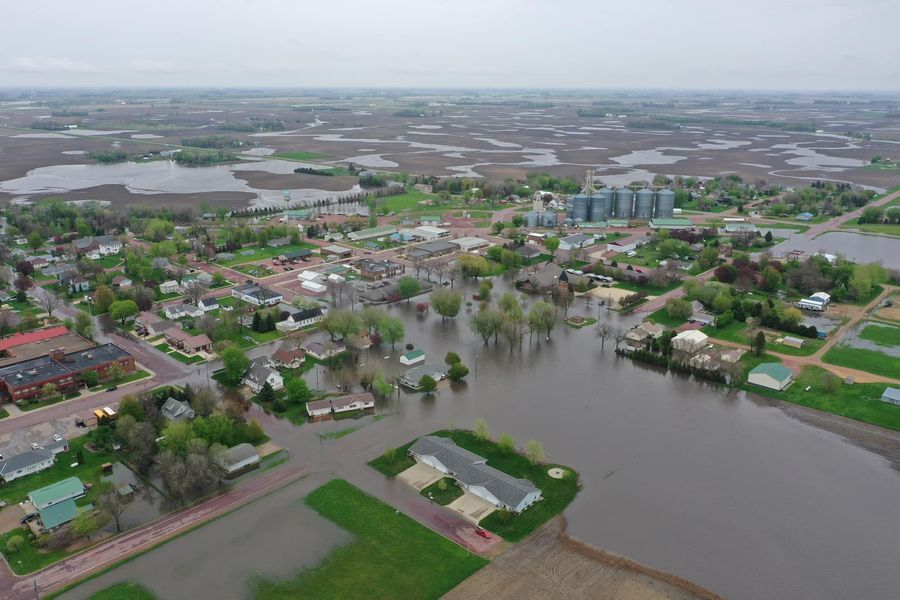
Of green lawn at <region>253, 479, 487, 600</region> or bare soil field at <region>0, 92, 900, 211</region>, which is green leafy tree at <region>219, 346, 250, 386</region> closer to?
green lawn at <region>253, 479, 487, 600</region>

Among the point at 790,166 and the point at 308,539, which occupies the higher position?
the point at 790,166

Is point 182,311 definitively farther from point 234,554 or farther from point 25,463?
point 234,554

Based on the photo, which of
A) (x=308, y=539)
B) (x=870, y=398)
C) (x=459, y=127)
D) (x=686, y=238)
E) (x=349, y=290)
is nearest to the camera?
(x=308, y=539)

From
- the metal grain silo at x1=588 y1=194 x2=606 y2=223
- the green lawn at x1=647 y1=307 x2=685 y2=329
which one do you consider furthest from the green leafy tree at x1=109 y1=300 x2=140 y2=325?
the metal grain silo at x1=588 y1=194 x2=606 y2=223

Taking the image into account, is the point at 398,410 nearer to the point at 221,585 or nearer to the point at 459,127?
the point at 221,585

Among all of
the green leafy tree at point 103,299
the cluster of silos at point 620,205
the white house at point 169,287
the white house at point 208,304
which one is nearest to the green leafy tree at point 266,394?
the white house at point 208,304

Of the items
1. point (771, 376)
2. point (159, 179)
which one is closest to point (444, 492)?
point (771, 376)

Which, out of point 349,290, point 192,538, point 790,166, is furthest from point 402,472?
point 790,166
